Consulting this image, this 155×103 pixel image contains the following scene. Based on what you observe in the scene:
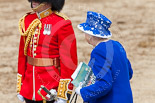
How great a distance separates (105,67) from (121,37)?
1.44 metres

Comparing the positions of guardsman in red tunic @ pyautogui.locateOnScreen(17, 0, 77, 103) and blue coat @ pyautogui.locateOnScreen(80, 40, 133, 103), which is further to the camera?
guardsman in red tunic @ pyautogui.locateOnScreen(17, 0, 77, 103)

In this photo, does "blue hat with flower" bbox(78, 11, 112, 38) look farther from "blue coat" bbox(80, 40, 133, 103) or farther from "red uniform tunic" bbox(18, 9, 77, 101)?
"red uniform tunic" bbox(18, 9, 77, 101)

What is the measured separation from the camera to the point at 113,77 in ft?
9.68

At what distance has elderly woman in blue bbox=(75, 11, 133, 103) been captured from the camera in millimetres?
2920

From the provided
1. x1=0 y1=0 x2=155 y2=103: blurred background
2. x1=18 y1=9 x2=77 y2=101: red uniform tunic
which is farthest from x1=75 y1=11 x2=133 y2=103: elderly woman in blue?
x1=18 y1=9 x2=77 y2=101: red uniform tunic

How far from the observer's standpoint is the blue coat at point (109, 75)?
2.91 metres

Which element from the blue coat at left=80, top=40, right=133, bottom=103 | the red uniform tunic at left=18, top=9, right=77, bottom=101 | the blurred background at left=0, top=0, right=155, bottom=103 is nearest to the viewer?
the blue coat at left=80, top=40, right=133, bottom=103

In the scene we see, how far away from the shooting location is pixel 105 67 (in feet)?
9.55

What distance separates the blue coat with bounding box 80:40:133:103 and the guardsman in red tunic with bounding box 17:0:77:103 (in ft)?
1.52

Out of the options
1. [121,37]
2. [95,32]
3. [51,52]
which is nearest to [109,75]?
[95,32]

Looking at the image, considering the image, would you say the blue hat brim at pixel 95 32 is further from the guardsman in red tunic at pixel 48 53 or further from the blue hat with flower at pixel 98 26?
the guardsman in red tunic at pixel 48 53

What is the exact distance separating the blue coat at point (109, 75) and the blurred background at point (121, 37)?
0.31 meters

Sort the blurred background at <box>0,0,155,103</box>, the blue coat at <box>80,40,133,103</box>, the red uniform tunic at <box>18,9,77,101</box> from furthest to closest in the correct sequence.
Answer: the blurred background at <box>0,0,155,103</box> → the red uniform tunic at <box>18,9,77,101</box> → the blue coat at <box>80,40,133,103</box>

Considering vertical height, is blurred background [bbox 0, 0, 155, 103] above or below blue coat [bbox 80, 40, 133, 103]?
below
